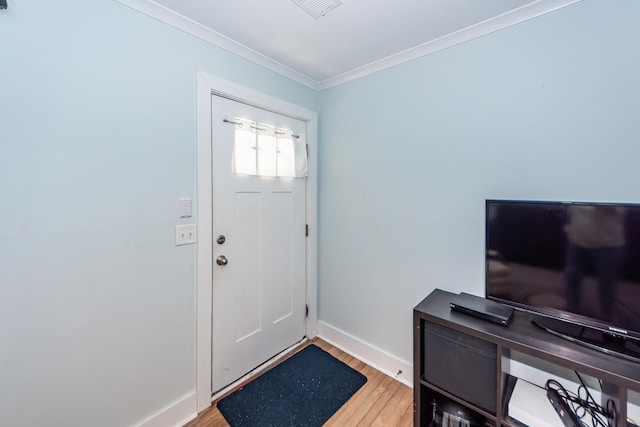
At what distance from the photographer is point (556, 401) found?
3.92 ft

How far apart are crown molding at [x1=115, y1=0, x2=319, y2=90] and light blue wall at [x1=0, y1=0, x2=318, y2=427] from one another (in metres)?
0.04

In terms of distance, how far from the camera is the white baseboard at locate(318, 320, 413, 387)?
1.88m

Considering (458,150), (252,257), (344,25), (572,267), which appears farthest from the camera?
(252,257)

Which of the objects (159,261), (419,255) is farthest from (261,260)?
(419,255)

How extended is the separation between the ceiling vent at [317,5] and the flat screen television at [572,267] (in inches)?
52.0

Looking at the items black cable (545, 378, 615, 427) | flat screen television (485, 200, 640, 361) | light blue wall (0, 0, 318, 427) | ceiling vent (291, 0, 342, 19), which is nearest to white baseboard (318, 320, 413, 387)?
black cable (545, 378, 615, 427)

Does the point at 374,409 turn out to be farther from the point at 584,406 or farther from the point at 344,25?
the point at 344,25

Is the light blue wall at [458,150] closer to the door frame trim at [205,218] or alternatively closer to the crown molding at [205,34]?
the crown molding at [205,34]

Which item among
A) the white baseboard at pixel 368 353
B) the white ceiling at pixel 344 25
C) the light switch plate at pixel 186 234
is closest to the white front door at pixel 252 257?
the light switch plate at pixel 186 234

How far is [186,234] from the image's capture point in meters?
Answer: 1.55

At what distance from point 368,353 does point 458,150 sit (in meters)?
1.67

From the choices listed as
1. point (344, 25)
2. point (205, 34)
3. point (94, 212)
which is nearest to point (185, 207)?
point (94, 212)

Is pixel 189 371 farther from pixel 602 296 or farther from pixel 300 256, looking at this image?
pixel 602 296

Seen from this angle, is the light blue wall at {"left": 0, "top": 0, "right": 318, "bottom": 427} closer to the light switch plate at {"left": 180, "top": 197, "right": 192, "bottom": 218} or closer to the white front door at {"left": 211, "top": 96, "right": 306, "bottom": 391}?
the light switch plate at {"left": 180, "top": 197, "right": 192, "bottom": 218}
